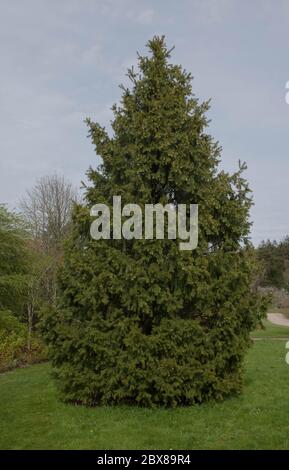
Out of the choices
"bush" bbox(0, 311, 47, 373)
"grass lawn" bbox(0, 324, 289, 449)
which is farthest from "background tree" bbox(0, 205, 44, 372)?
"grass lawn" bbox(0, 324, 289, 449)

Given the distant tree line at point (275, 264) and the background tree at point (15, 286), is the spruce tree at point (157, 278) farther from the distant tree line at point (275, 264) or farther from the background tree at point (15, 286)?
the distant tree line at point (275, 264)

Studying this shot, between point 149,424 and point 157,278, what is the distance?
202cm

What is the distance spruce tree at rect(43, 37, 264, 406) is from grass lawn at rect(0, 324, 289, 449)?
0.93ft

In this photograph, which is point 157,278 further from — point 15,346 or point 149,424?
point 15,346

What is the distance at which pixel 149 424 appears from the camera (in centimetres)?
615

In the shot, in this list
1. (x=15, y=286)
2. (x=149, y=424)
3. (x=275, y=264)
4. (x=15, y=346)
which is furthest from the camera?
(x=275, y=264)

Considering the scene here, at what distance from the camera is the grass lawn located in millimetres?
5531

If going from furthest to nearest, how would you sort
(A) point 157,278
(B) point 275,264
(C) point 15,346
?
(B) point 275,264
(C) point 15,346
(A) point 157,278

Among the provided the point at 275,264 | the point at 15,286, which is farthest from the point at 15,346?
the point at 275,264

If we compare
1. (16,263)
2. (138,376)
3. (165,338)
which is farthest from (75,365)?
(16,263)

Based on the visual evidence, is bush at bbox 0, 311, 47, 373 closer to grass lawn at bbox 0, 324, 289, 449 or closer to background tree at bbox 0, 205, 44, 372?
background tree at bbox 0, 205, 44, 372

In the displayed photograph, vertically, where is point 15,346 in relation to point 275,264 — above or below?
below

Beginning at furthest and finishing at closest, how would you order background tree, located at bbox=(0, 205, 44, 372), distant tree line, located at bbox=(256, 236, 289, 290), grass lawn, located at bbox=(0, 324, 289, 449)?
distant tree line, located at bbox=(256, 236, 289, 290), background tree, located at bbox=(0, 205, 44, 372), grass lawn, located at bbox=(0, 324, 289, 449)

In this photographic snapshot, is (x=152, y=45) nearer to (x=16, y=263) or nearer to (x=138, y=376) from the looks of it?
(x=138, y=376)
